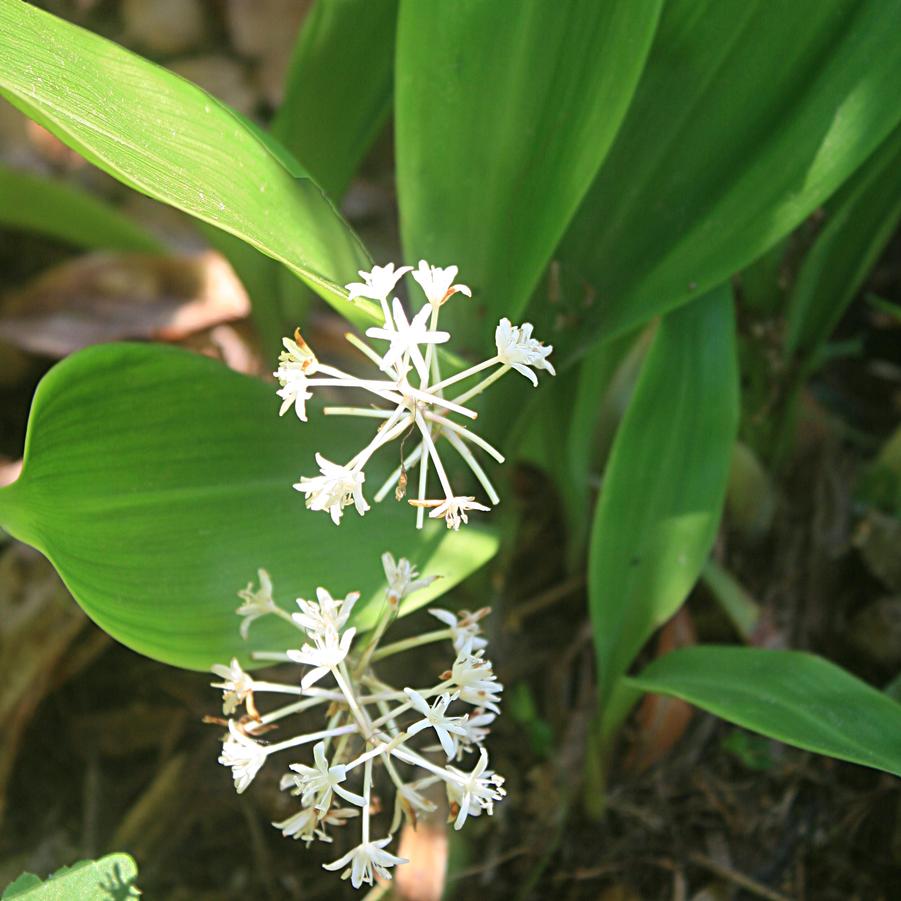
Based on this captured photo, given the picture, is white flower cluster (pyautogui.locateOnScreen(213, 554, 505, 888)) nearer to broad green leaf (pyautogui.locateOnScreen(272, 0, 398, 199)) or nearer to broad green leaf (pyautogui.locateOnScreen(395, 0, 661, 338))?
broad green leaf (pyautogui.locateOnScreen(395, 0, 661, 338))

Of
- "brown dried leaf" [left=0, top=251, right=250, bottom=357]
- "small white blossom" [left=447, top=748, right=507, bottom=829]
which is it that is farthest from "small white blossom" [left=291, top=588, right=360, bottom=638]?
"brown dried leaf" [left=0, top=251, right=250, bottom=357]

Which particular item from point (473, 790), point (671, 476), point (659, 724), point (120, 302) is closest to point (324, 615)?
point (473, 790)

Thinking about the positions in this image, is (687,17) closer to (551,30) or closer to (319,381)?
(551,30)

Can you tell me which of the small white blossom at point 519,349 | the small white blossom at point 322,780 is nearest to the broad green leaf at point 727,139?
the small white blossom at point 519,349

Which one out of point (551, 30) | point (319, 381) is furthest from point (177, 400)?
point (551, 30)

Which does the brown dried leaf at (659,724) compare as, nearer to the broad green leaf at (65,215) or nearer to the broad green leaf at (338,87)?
the broad green leaf at (338,87)

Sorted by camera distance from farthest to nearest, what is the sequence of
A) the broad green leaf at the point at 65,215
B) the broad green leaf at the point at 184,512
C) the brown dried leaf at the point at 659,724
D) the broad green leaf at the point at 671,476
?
the broad green leaf at the point at 65,215
the brown dried leaf at the point at 659,724
the broad green leaf at the point at 671,476
the broad green leaf at the point at 184,512
